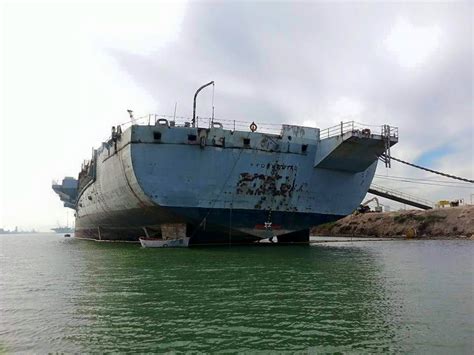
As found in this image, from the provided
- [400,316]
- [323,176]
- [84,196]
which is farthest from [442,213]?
[400,316]

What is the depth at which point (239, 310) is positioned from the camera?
8617mm

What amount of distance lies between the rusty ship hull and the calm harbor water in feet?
34.4

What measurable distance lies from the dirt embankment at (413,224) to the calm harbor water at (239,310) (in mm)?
31769

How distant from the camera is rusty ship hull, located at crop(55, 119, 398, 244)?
24703 mm

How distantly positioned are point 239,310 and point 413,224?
4415 cm

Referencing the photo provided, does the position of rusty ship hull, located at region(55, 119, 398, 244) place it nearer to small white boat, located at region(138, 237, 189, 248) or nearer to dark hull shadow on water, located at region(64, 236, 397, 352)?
small white boat, located at region(138, 237, 189, 248)

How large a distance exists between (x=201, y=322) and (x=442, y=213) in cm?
4684

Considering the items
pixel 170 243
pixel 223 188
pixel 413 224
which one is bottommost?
pixel 170 243

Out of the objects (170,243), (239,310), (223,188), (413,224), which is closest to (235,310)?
(239,310)

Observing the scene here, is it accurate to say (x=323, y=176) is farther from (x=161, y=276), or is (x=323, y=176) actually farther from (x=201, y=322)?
(x=201, y=322)

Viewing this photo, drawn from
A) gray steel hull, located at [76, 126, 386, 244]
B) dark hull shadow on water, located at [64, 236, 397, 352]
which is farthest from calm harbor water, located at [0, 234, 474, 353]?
gray steel hull, located at [76, 126, 386, 244]

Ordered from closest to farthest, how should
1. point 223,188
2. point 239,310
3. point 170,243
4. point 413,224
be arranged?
point 239,310 → point 223,188 → point 170,243 → point 413,224

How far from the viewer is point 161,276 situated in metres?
13.3

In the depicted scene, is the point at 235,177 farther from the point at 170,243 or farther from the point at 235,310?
the point at 235,310
